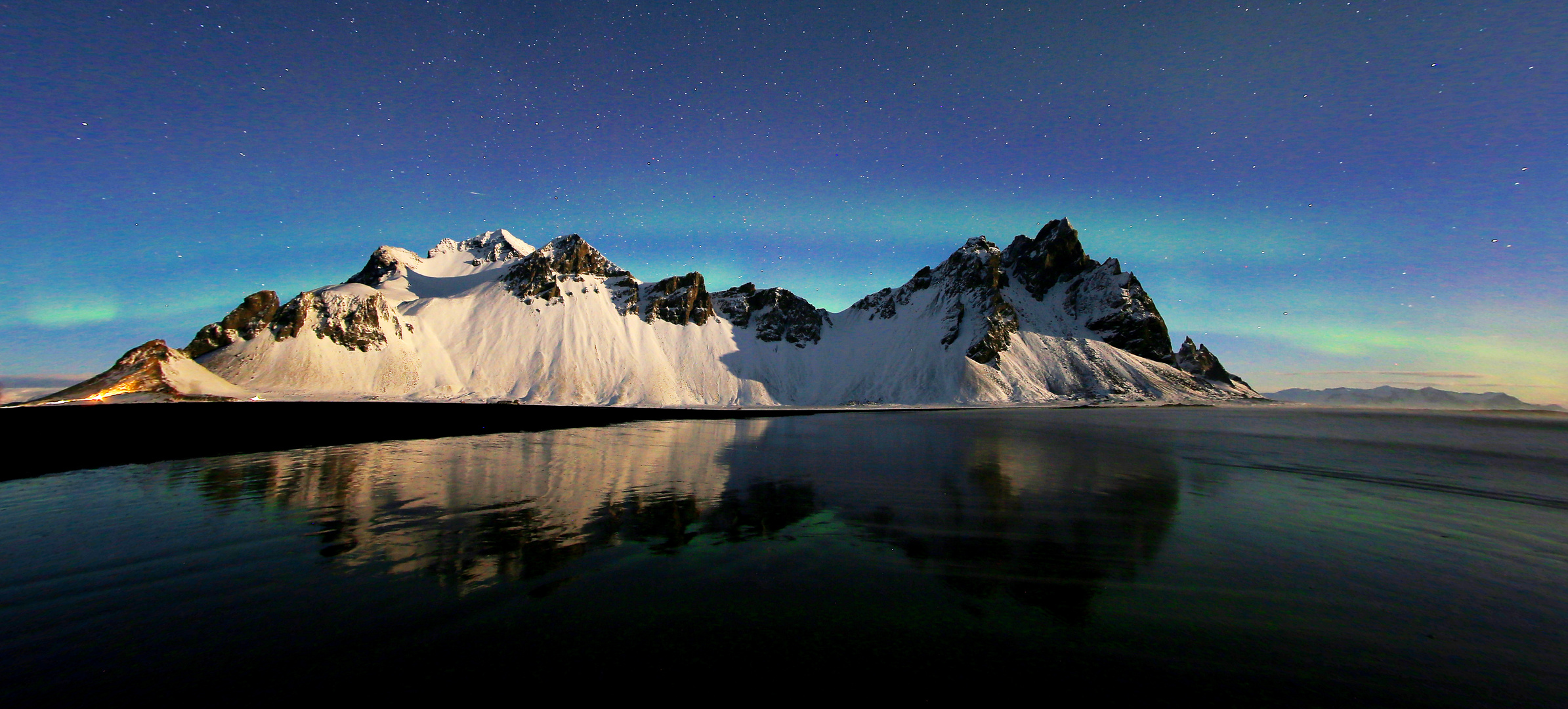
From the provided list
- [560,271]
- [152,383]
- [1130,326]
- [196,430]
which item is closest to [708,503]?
[196,430]

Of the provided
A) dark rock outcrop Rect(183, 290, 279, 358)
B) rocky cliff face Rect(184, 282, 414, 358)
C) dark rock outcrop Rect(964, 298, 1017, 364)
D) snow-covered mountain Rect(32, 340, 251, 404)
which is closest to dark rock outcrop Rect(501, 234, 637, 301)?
rocky cliff face Rect(184, 282, 414, 358)

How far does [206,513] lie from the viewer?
45.6ft

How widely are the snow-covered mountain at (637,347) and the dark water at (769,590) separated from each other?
13578 centimetres

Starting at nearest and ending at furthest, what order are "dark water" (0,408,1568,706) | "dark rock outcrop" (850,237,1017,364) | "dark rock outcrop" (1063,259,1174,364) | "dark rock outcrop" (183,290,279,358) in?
"dark water" (0,408,1568,706) < "dark rock outcrop" (183,290,279,358) < "dark rock outcrop" (850,237,1017,364) < "dark rock outcrop" (1063,259,1174,364)

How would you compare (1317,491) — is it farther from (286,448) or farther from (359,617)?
(286,448)

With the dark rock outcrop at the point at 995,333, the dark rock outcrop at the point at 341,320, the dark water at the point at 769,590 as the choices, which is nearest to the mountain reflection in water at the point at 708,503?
the dark water at the point at 769,590

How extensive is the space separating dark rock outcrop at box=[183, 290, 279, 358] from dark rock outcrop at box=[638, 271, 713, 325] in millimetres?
97687

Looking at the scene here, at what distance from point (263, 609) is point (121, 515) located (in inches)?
422

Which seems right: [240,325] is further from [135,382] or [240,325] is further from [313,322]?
[135,382]

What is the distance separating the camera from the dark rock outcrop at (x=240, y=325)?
129212mm

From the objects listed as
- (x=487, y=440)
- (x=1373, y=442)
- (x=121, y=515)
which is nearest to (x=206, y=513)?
(x=121, y=515)

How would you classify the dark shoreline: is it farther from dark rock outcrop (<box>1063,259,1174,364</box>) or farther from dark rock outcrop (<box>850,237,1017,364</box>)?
dark rock outcrop (<box>1063,259,1174,364</box>)

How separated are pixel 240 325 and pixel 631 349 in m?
95.9

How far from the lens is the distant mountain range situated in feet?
443
